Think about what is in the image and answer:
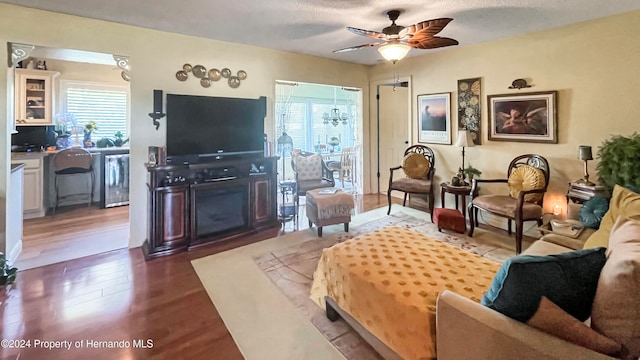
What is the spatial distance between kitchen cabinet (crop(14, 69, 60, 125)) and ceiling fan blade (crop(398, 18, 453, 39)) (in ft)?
19.4

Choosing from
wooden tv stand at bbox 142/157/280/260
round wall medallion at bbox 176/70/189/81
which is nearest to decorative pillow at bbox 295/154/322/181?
wooden tv stand at bbox 142/157/280/260

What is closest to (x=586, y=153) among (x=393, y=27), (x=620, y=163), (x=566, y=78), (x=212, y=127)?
(x=620, y=163)

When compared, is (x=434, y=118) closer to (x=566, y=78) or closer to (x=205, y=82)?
(x=566, y=78)

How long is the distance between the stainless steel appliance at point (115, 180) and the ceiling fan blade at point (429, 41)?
5336 mm

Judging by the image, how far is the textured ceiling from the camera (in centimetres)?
305

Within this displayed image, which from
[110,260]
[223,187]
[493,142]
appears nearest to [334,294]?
[223,187]

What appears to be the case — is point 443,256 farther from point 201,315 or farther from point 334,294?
point 201,315

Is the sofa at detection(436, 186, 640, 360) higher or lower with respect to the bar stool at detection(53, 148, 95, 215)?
lower

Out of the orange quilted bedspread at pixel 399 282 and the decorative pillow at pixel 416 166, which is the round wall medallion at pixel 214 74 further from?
the decorative pillow at pixel 416 166

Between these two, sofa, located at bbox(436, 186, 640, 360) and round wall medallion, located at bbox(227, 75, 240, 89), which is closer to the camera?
sofa, located at bbox(436, 186, 640, 360)

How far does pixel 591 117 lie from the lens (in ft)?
12.0

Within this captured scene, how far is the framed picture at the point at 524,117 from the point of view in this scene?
13.0 ft

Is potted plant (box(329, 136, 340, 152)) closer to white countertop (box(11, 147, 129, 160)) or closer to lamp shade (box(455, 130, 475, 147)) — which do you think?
lamp shade (box(455, 130, 475, 147))

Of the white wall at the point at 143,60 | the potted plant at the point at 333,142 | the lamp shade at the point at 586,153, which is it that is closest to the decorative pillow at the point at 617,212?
the lamp shade at the point at 586,153
